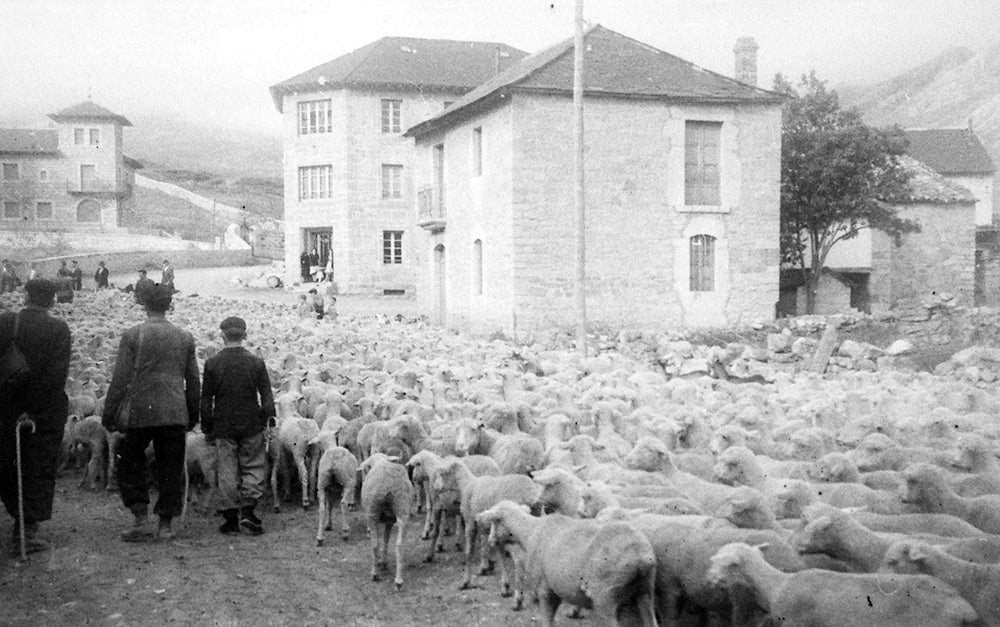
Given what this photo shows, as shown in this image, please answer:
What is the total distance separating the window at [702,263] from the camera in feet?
81.7

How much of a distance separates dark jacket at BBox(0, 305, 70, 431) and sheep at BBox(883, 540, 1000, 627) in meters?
6.39

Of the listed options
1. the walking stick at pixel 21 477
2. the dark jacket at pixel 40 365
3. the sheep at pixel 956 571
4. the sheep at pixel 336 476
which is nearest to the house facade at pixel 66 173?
the dark jacket at pixel 40 365

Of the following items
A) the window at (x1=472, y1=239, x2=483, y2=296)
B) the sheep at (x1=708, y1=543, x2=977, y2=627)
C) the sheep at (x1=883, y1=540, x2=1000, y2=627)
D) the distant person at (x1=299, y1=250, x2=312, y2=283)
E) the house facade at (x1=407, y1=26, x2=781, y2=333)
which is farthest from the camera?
the distant person at (x1=299, y1=250, x2=312, y2=283)

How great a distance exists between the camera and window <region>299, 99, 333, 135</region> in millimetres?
41688

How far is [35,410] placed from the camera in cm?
792

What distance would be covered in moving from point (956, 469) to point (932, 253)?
26105 mm

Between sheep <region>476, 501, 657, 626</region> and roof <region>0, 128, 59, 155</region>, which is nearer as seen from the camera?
sheep <region>476, 501, 657, 626</region>

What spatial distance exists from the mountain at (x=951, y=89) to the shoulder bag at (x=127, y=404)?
7450mm

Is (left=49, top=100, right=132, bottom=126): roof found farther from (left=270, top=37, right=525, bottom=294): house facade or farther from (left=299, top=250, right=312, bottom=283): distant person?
(left=270, top=37, right=525, bottom=294): house facade

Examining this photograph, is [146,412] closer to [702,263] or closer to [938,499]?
[938,499]

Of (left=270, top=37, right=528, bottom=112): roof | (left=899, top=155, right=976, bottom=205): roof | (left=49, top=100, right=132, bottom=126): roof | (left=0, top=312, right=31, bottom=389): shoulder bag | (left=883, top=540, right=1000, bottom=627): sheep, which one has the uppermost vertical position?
(left=270, top=37, right=528, bottom=112): roof

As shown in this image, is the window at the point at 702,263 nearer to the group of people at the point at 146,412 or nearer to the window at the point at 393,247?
the group of people at the point at 146,412

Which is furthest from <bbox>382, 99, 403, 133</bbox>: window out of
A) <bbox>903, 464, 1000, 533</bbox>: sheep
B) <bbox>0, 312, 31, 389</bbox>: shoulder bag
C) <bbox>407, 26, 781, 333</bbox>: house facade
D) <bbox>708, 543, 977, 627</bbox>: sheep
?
<bbox>708, 543, 977, 627</bbox>: sheep

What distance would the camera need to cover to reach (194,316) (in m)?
17.5
